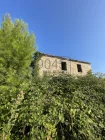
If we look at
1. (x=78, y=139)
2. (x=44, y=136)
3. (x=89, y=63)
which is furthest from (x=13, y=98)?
(x=89, y=63)

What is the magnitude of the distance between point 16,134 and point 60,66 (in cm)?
1271

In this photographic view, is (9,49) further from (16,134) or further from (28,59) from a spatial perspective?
(16,134)

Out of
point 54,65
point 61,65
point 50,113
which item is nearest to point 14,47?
point 50,113

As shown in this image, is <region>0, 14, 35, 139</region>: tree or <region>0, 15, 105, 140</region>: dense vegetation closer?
<region>0, 15, 105, 140</region>: dense vegetation

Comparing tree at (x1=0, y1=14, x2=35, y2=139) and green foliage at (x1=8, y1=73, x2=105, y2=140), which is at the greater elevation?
tree at (x1=0, y1=14, x2=35, y2=139)

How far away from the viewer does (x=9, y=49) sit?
9.07 m

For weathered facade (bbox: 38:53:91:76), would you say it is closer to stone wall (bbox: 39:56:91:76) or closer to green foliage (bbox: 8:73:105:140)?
stone wall (bbox: 39:56:91:76)

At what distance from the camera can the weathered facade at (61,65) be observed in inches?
586

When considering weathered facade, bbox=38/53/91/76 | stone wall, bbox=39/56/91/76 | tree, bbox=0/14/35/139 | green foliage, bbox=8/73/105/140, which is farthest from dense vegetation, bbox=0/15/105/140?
weathered facade, bbox=38/53/91/76

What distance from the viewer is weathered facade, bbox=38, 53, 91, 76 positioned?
586 inches

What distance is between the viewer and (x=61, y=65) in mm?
16078

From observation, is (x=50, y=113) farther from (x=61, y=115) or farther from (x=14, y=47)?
(x=14, y=47)

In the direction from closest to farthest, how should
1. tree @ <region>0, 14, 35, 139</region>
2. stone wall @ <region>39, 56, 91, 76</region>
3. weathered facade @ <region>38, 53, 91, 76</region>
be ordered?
tree @ <region>0, 14, 35, 139</region> → stone wall @ <region>39, 56, 91, 76</region> → weathered facade @ <region>38, 53, 91, 76</region>

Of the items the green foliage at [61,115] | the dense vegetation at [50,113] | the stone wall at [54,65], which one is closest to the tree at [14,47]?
the dense vegetation at [50,113]
